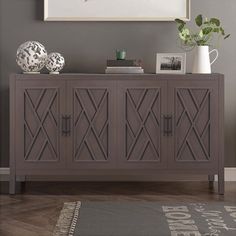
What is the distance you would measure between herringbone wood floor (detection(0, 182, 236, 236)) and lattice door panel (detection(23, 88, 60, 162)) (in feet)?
0.87

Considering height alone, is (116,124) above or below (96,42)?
below

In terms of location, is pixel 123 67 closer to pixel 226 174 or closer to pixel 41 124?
pixel 41 124

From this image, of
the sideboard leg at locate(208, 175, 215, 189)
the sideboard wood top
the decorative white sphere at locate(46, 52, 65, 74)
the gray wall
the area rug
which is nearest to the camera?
the area rug

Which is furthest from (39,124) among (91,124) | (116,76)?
(116,76)

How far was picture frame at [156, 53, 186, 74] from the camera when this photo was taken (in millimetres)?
4238

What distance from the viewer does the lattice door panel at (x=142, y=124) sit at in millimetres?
4102

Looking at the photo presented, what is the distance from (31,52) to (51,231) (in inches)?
55.7

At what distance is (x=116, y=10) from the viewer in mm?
4504

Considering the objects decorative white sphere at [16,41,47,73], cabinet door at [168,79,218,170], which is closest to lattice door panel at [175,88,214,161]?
cabinet door at [168,79,218,170]

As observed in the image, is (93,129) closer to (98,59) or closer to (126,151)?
(126,151)

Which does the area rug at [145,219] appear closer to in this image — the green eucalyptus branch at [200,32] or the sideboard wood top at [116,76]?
the sideboard wood top at [116,76]

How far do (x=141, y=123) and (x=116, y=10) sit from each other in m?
0.90

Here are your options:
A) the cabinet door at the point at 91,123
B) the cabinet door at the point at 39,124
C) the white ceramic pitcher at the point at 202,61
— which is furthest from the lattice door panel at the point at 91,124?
the white ceramic pitcher at the point at 202,61

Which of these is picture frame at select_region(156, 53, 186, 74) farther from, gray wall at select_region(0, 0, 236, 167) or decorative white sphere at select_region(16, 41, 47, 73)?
decorative white sphere at select_region(16, 41, 47, 73)
